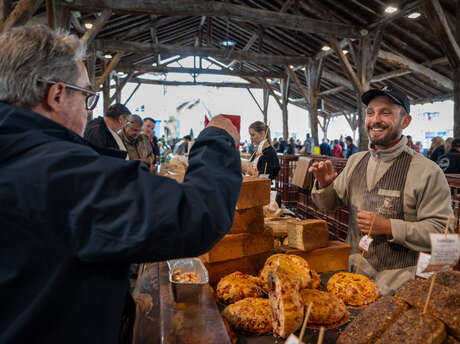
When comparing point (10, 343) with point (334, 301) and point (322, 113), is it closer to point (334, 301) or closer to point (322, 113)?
point (334, 301)

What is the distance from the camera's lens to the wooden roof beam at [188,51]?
9820mm

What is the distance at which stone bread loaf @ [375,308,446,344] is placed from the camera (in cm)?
88

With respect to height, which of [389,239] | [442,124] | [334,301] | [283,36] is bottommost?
[334,301]

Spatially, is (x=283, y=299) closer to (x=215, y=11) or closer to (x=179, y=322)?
(x=179, y=322)

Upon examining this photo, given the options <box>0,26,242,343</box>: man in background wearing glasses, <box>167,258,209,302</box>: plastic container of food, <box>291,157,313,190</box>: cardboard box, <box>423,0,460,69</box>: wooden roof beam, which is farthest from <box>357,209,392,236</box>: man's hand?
<box>423,0,460,69</box>: wooden roof beam

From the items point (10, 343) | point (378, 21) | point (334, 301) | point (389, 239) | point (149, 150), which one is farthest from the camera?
point (378, 21)

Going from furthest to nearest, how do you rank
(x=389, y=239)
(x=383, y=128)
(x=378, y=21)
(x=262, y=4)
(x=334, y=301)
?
(x=262, y=4) → (x=378, y=21) → (x=383, y=128) → (x=389, y=239) → (x=334, y=301)

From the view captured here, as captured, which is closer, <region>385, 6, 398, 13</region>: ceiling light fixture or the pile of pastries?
the pile of pastries

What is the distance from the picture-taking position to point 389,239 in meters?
1.70

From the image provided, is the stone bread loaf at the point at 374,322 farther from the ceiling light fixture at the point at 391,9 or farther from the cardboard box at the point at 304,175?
the ceiling light fixture at the point at 391,9

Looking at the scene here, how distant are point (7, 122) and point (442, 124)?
1818cm

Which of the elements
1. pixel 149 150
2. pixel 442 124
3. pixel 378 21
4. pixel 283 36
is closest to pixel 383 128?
pixel 149 150

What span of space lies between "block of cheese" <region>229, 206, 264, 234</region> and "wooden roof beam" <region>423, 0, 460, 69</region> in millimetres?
5098

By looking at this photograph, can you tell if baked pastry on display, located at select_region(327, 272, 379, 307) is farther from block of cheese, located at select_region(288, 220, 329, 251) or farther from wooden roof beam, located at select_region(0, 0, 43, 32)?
wooden roof beam, located at select_region(0, 0, 43, 32)
